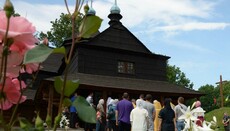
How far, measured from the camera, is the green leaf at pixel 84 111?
1.03 meters

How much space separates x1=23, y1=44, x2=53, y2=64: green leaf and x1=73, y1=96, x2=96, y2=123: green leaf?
0.18 metres

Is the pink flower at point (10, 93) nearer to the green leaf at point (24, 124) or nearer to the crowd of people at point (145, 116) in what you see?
the green leaf at point (24, 124)

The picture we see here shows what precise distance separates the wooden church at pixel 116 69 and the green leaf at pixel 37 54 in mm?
21008

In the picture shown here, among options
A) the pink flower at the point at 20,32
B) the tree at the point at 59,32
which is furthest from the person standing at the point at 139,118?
the tree at the point at 59,32

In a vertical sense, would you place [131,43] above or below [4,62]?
above

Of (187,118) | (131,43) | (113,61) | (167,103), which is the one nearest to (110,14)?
(131,43)

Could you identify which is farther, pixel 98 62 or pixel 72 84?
pixel 98 62

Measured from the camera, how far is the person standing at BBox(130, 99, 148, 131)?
1076 cm

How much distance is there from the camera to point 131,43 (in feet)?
95.6

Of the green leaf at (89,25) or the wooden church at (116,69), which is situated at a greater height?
the wooden church at (116,69)

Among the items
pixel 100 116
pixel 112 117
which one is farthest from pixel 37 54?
pixel 100 116

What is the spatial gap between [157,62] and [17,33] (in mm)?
29100

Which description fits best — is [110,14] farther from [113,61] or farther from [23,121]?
[23,121]

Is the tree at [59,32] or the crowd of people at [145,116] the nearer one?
the crowd of people at [145,116]
